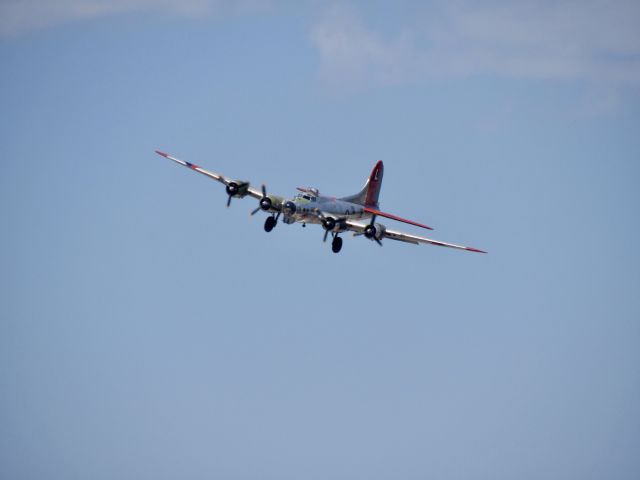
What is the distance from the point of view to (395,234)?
87188mm

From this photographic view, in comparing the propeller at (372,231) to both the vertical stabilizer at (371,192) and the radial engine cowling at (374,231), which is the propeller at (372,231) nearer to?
the radial engine cowling at (374,231)

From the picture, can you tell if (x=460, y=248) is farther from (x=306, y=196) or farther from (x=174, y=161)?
(x=174, y=161)

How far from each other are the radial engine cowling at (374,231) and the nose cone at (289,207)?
20.8 ft

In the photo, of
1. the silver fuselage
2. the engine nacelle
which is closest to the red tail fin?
the silver fuselage

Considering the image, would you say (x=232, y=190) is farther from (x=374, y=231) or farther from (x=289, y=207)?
(x=374, y=231)

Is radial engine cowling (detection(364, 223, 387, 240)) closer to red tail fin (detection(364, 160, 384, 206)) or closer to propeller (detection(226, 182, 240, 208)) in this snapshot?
propeller (detection(226, 182, 240, 208))

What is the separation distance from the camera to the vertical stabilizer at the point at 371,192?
99625mm

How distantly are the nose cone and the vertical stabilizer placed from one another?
15.2 meters

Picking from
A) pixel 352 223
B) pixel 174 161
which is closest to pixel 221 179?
pixel 174 161

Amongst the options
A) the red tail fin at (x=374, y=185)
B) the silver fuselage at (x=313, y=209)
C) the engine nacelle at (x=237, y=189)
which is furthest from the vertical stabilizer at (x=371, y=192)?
the engine nacelle at (x=237, y=189)

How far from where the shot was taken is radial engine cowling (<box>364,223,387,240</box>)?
85062 millimetres

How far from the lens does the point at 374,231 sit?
85.1 m

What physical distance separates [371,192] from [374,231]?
52.4 feet

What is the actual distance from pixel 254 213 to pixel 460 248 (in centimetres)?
1799
